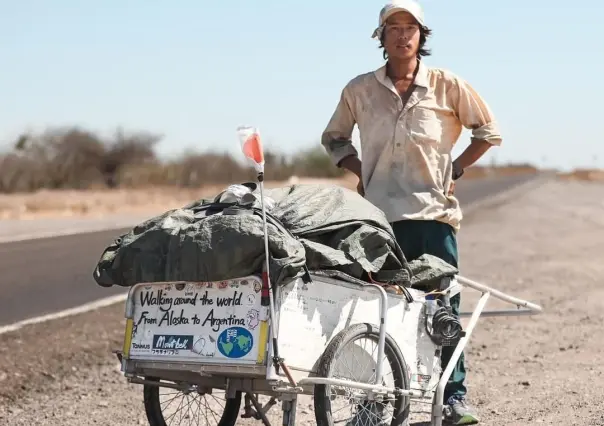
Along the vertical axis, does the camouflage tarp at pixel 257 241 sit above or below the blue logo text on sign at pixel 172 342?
above

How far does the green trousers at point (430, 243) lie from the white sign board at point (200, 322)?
1.59 metres

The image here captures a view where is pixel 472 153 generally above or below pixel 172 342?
above

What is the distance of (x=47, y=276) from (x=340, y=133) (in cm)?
965

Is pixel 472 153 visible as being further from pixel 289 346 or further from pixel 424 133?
pixel 289 346

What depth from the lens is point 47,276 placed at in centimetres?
1555

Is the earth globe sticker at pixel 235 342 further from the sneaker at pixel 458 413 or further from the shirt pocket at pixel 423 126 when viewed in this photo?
the shirt pocket at pixel 423 126

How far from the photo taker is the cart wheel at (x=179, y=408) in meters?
5.68

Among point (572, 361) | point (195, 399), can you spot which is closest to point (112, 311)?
point (572, 361)

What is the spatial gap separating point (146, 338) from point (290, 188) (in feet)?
3.46

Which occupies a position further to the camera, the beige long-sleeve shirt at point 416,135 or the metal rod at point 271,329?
the beige long-sleeve shirt at point 416,135

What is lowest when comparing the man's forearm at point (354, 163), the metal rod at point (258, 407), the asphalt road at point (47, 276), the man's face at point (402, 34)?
the asphalt road at point (47, 276)

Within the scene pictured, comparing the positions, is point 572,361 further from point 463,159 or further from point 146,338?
point 146,338

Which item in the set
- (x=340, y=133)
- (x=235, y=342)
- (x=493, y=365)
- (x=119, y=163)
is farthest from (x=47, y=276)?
(x=119, y=163)

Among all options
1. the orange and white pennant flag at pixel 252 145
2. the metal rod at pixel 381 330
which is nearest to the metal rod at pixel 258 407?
the metal rod at pixel 381 330
